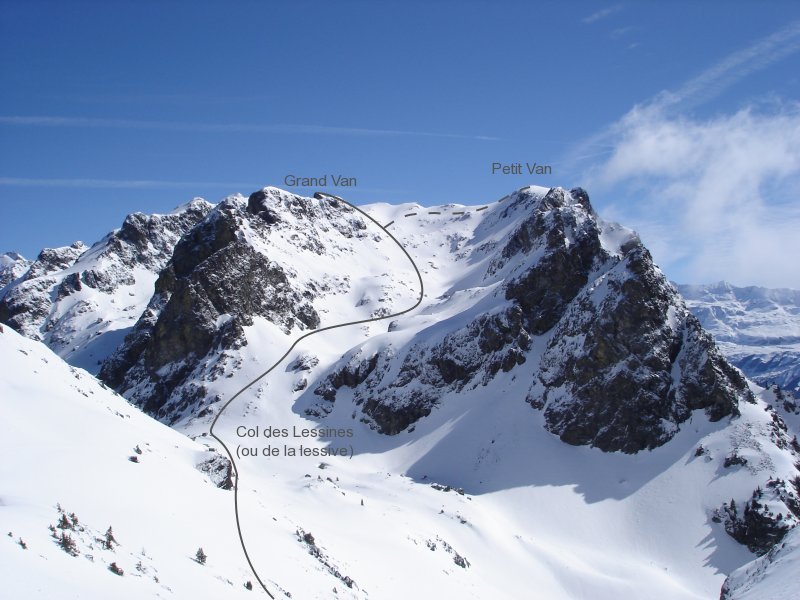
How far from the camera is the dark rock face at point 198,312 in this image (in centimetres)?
10269

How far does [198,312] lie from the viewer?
105750 mm

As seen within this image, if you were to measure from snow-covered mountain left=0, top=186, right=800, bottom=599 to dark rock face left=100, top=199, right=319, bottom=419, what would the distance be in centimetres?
38

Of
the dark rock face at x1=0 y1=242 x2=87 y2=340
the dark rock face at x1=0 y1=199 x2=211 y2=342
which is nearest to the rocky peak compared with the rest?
the dark rock face at x1=0 y1=199 x2=211 y2=342

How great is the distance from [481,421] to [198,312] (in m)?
54.0

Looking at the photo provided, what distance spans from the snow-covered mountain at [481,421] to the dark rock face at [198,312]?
1.23 ft

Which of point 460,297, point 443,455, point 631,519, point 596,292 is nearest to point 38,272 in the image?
point 460,297

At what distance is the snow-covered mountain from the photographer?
49.0 meters

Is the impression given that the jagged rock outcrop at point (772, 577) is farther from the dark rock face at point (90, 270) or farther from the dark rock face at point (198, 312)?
the dark rock face at point (90, 270)

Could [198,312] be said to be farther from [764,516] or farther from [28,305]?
[764,516]

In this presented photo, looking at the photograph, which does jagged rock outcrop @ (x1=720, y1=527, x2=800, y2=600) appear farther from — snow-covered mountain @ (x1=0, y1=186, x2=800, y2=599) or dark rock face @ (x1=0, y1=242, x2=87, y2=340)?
dark rock face @ (x1=0, y1=242, x2=87, y2=340)

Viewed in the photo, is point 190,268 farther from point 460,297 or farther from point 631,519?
point 631,519

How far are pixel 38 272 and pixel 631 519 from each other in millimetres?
171932

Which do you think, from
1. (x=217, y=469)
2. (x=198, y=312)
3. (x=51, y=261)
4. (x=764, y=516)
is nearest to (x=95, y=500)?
(x=217, y=469)

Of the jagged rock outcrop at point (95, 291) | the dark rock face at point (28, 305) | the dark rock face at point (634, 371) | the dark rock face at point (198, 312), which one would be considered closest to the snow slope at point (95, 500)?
the dark rock face at point (634, 371)
